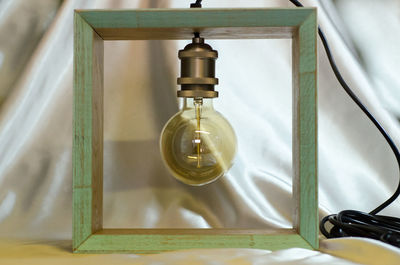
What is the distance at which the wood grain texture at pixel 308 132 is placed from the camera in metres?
0.57

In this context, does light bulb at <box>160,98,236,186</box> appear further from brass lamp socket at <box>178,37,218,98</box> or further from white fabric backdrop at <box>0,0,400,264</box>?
Result: white fabric backdrop at <box>0,0,400,264</box>

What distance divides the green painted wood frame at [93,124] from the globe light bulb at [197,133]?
44 mm

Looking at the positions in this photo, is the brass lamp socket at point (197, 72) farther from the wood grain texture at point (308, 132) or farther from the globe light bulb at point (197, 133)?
the wood grain texture at point (308, 132)

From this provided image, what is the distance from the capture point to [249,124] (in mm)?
844

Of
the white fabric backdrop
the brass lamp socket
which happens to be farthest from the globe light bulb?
the white fabric backdrop

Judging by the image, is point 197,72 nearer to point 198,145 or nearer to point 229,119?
point 198,145

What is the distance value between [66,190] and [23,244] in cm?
18

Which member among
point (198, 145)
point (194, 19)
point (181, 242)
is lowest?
point (181, 242)

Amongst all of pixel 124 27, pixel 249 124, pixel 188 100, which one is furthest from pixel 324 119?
pixel 124 27

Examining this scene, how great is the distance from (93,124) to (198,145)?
13 centimetres

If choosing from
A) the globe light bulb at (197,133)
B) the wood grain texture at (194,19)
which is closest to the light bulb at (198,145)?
the globe light bulb at (197,133)

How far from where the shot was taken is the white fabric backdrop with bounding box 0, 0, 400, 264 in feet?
2.65

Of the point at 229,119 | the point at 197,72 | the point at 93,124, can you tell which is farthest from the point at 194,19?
the point at 229,119

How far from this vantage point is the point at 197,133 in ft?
2.02
